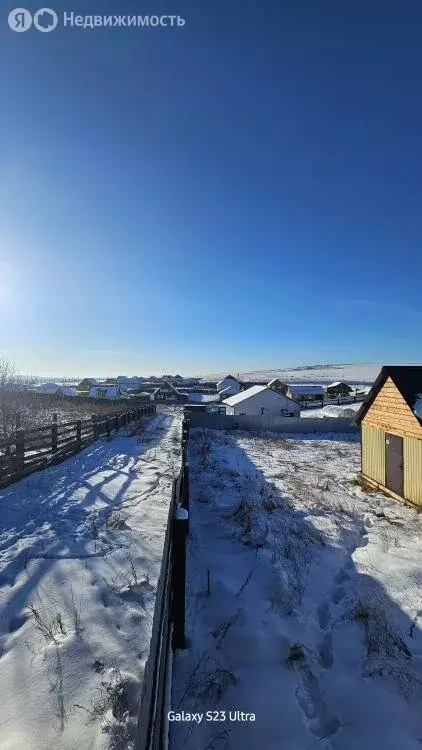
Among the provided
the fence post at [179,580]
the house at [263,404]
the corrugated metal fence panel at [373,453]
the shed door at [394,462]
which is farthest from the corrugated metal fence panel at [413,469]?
the house at [263,404]

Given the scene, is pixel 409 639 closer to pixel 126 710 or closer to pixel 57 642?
pixel 126 710

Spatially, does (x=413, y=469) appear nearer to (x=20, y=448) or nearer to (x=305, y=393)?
(x=20, y=448)

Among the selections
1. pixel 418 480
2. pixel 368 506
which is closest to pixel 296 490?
pixel 368 506

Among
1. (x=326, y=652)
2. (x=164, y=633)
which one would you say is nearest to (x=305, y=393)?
(x=326, y=652)

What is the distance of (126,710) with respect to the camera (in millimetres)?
3061

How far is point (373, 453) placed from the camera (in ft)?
46.6

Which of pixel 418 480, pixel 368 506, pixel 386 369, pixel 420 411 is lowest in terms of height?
pixel 368 506

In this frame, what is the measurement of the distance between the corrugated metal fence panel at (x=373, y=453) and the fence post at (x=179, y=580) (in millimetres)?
10987

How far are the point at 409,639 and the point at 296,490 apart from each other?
24.7 feet

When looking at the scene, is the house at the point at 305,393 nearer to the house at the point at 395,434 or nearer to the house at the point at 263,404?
the house at the point at 263,404

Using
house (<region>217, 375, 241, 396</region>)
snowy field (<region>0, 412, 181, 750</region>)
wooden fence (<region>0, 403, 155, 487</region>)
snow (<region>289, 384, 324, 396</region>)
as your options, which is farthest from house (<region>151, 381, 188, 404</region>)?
snowy field (<region>0, 412, 181, 750</region>)

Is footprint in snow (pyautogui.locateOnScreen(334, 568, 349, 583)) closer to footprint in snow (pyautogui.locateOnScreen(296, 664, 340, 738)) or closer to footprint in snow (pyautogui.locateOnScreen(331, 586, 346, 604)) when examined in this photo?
footprint in snow (pyautogui.locateOnScreen(331, 586, 346, 604))

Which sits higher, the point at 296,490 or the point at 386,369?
the point at 386,369

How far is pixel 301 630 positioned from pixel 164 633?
2.45 metres
